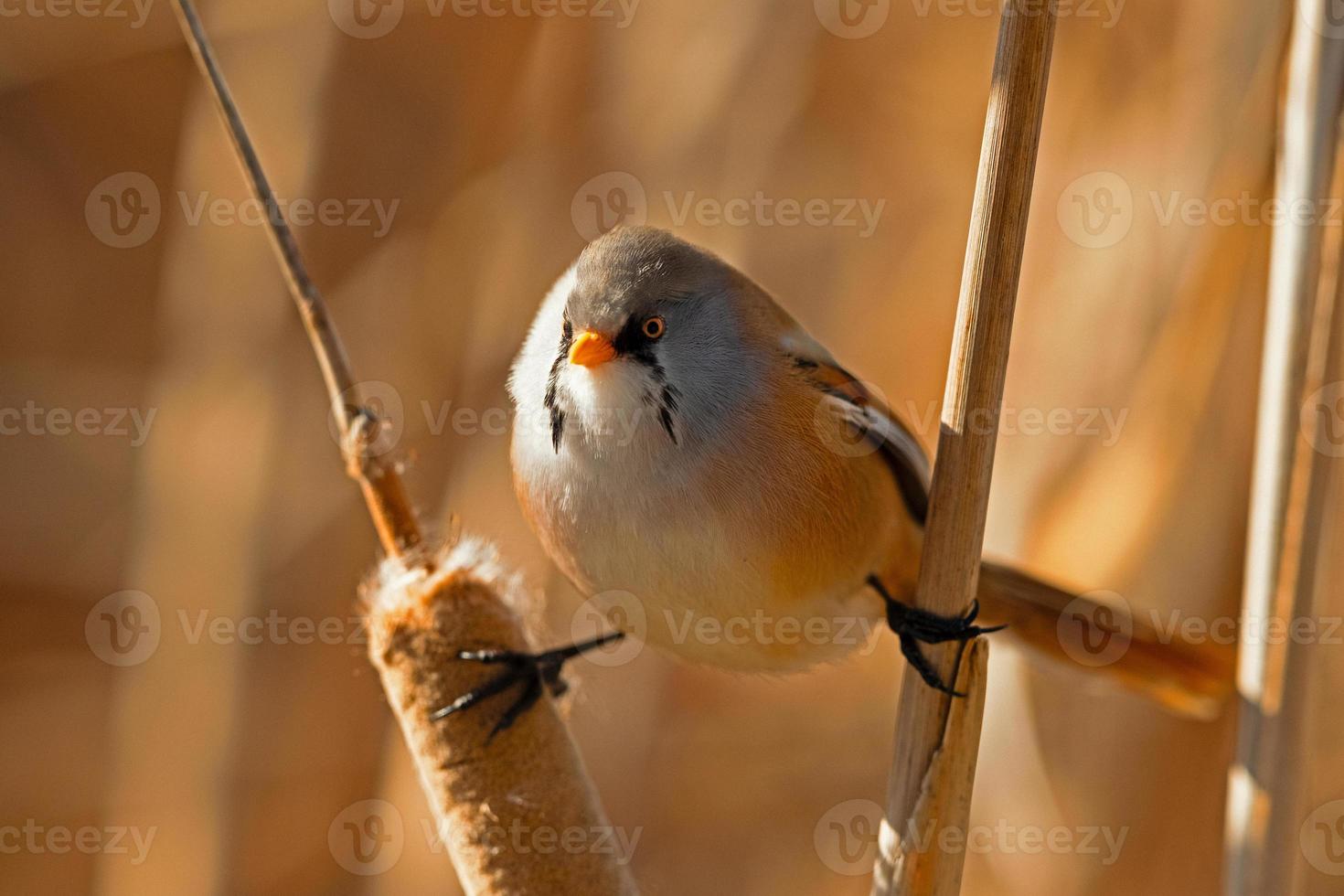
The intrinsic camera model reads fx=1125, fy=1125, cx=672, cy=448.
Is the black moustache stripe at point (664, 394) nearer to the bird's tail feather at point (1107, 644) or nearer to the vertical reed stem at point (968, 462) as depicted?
the vertical reed stem at point (968, 462)

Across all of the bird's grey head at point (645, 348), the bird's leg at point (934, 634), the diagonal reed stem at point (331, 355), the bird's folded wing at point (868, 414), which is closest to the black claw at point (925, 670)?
the bird's leg at point (934, 634)

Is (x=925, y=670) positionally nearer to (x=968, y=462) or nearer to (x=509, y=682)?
(x=968, y=462)

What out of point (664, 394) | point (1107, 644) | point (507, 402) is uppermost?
point (507, 402)

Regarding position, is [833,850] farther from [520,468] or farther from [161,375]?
[161,375]

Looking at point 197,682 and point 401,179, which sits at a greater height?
point 401,179

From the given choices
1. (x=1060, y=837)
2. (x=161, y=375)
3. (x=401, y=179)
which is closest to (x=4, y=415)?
(x=161, y=375)

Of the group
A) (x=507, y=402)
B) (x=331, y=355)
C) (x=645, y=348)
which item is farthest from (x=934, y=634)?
(x=507, y=402)

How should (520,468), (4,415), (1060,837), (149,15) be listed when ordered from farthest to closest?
(4,415)
(149,15)
(1060,837)
(520,468)
